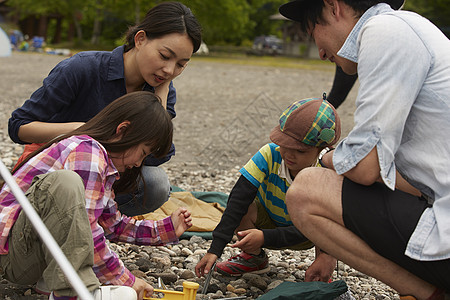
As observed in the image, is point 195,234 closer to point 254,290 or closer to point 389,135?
point 254,290

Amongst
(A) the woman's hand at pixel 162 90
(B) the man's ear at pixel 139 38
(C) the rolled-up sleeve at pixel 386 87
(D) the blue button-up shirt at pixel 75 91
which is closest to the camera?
(C) the rolled-up sleeve at pixel 386 87

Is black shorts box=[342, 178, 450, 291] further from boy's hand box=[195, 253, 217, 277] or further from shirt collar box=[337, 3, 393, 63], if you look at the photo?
boy's hand box=[195, 253, 217, 277]

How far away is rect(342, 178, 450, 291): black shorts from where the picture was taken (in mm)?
2158

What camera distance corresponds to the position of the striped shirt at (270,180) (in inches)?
116

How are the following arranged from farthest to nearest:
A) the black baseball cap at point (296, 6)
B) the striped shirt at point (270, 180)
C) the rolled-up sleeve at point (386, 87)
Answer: the striped shirt at point (270, 180) → the black baseball cap at point (296, 6) → the rolled-up sleeve at point (386, 87)

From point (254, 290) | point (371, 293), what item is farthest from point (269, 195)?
point (371, 293)

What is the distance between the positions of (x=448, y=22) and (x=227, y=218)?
31.0m

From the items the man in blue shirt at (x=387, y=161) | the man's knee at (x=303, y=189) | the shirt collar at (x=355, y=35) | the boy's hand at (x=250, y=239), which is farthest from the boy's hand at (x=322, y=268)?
the shirt collar at (x=355, y=35)

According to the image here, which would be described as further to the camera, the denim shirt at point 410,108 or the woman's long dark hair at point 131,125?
the woman's long dark hair at point 131,125

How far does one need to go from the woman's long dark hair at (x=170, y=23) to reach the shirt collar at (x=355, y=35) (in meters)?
1.16

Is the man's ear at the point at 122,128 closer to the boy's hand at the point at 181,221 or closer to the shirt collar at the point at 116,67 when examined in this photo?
the boy's hand at the point at 181,221

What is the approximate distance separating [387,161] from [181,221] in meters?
1.11

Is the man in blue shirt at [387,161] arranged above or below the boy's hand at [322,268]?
above

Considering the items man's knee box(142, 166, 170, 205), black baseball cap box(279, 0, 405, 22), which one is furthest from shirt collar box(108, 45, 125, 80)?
black baseball cap box(279, 0, 405, 22)
